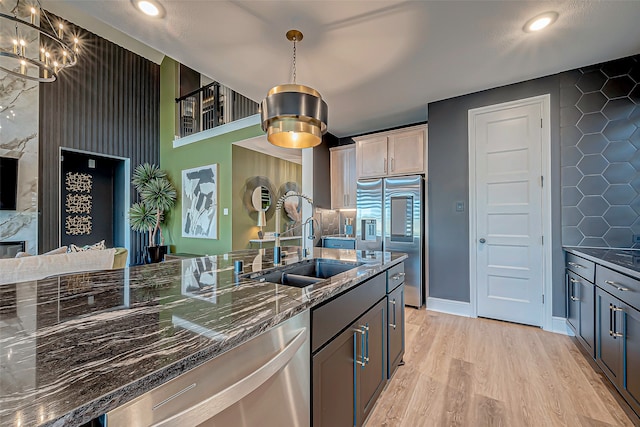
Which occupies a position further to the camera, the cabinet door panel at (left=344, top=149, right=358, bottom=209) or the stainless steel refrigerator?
the cabinet door panel at (left=344, top=149, right=358, bottom=209)

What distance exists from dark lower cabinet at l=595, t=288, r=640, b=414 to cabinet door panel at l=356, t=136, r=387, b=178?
8.41ft

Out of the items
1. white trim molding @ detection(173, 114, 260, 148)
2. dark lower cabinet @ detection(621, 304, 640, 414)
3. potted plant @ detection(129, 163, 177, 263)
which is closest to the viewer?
dark lower cabinet @ detection(621, 304, 640, 414)

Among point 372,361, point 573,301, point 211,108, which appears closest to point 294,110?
point 372,361

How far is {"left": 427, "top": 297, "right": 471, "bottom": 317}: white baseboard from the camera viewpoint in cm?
314

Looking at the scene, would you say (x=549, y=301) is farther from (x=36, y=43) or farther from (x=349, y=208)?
(x=36, y=43)

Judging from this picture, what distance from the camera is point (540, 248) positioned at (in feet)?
9.17

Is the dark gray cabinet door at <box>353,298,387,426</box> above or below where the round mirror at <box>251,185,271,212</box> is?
below

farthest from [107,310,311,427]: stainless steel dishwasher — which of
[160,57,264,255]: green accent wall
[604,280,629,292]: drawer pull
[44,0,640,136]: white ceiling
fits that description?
[160,57,264,255]: green accent wall

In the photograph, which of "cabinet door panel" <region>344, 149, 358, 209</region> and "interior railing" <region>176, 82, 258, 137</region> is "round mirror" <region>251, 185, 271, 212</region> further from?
"cabinet door panel" <region>344, 149, 358, 209</region>

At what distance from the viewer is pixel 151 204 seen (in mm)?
5426

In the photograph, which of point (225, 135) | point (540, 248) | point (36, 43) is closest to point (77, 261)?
point (225, 135)

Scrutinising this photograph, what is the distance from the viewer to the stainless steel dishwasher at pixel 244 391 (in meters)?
0.51

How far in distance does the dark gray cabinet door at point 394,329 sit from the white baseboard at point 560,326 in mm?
1847

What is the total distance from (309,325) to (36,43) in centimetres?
649
